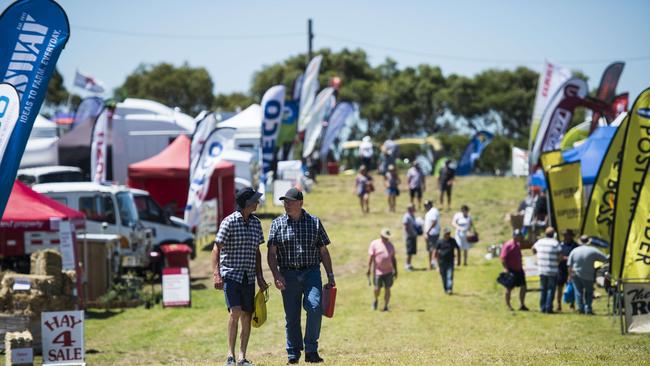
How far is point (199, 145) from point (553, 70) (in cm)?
1018

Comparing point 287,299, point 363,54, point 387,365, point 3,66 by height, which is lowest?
point 387,365

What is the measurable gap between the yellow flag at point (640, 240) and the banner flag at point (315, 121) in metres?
26.9

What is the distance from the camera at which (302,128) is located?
42688mm

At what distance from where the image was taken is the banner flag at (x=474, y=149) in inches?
1877

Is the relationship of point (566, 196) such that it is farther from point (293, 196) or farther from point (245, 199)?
point (245, 199)

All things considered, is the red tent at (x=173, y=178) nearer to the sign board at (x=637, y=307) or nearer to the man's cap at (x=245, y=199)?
the sign board at (x=637, y=307)

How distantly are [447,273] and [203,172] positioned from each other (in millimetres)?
7339

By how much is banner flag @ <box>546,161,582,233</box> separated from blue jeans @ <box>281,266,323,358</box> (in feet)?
38.3

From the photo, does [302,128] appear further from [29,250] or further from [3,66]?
[3,66]

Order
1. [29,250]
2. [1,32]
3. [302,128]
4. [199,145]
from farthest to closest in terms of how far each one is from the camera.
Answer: [302,128] → [199,145] → [29,250] → [1,32]

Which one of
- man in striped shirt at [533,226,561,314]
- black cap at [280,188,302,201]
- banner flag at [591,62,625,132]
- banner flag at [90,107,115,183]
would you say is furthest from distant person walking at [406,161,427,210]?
black cap at [280,188,302,201]

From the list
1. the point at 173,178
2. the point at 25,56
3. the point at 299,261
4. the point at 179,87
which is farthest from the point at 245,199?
the point at 179,87

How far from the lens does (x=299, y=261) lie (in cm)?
1066

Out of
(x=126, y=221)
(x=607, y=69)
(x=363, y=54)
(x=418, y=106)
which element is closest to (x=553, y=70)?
(x=607, y=69)
